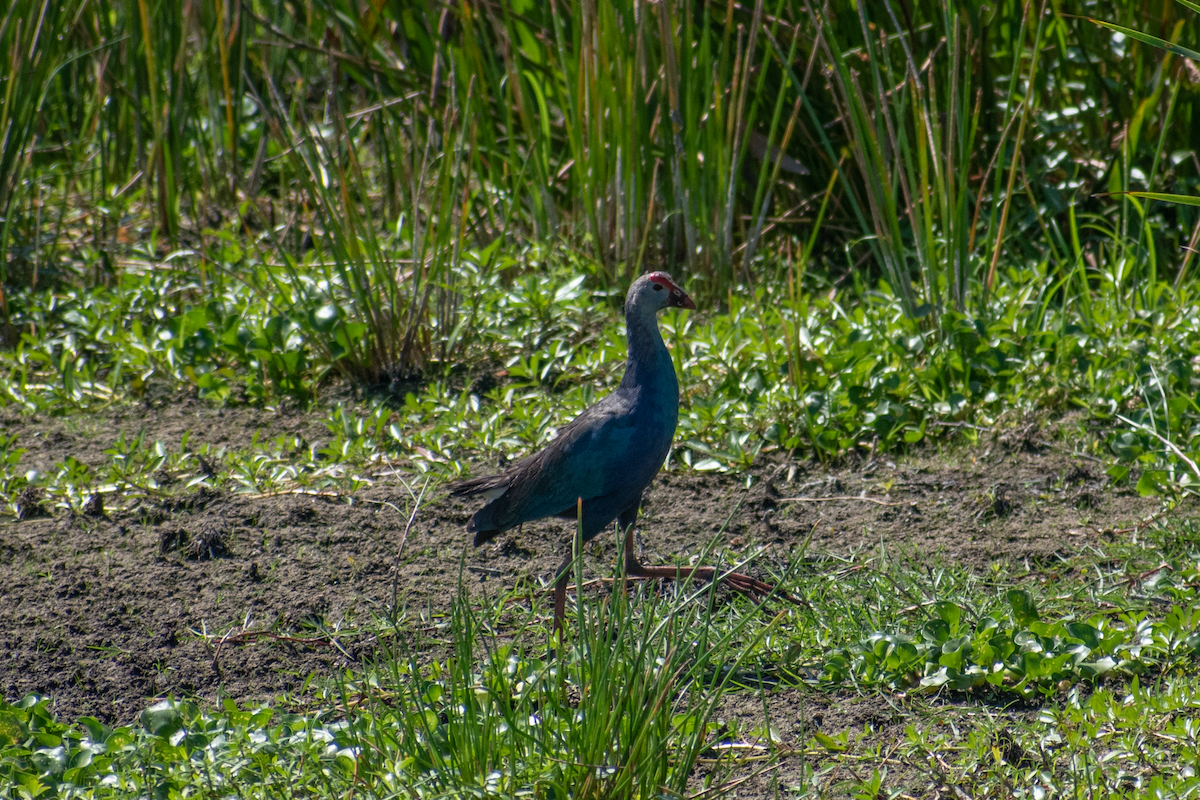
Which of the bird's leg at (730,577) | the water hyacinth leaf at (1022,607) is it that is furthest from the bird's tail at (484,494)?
the water hyacinth leaf at (1022,607)

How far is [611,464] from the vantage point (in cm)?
289

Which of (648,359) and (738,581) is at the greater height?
(648,359)

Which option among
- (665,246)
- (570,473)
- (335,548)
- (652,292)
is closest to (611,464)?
(570,473)

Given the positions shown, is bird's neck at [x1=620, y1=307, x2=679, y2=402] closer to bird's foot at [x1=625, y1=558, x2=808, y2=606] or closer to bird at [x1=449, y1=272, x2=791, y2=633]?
bird at [x1=449, y1=272, x2=791, y2=633]

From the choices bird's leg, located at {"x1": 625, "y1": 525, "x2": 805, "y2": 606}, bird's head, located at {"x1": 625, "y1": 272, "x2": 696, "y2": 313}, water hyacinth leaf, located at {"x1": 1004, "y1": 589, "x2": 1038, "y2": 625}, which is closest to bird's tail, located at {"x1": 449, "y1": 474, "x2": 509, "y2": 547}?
bird's leg, located at {"x1": 625, "y1": 525, "x2": 805, "y2": 606}

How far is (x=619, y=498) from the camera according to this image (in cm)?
294

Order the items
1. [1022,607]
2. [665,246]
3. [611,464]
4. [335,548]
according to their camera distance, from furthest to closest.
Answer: [665,246]
[335,548]
[611,464]
[1022,607]

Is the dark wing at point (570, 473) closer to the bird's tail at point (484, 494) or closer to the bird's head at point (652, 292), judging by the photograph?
the bird's tail at point (484, 494)

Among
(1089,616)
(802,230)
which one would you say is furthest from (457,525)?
(802,230)

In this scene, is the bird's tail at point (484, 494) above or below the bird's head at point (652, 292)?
below

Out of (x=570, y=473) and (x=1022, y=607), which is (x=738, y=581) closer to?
(x=570, y=473)

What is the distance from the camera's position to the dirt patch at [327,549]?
2732 mm

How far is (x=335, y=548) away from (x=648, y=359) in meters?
1.05

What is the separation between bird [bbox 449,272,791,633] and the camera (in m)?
2.90
